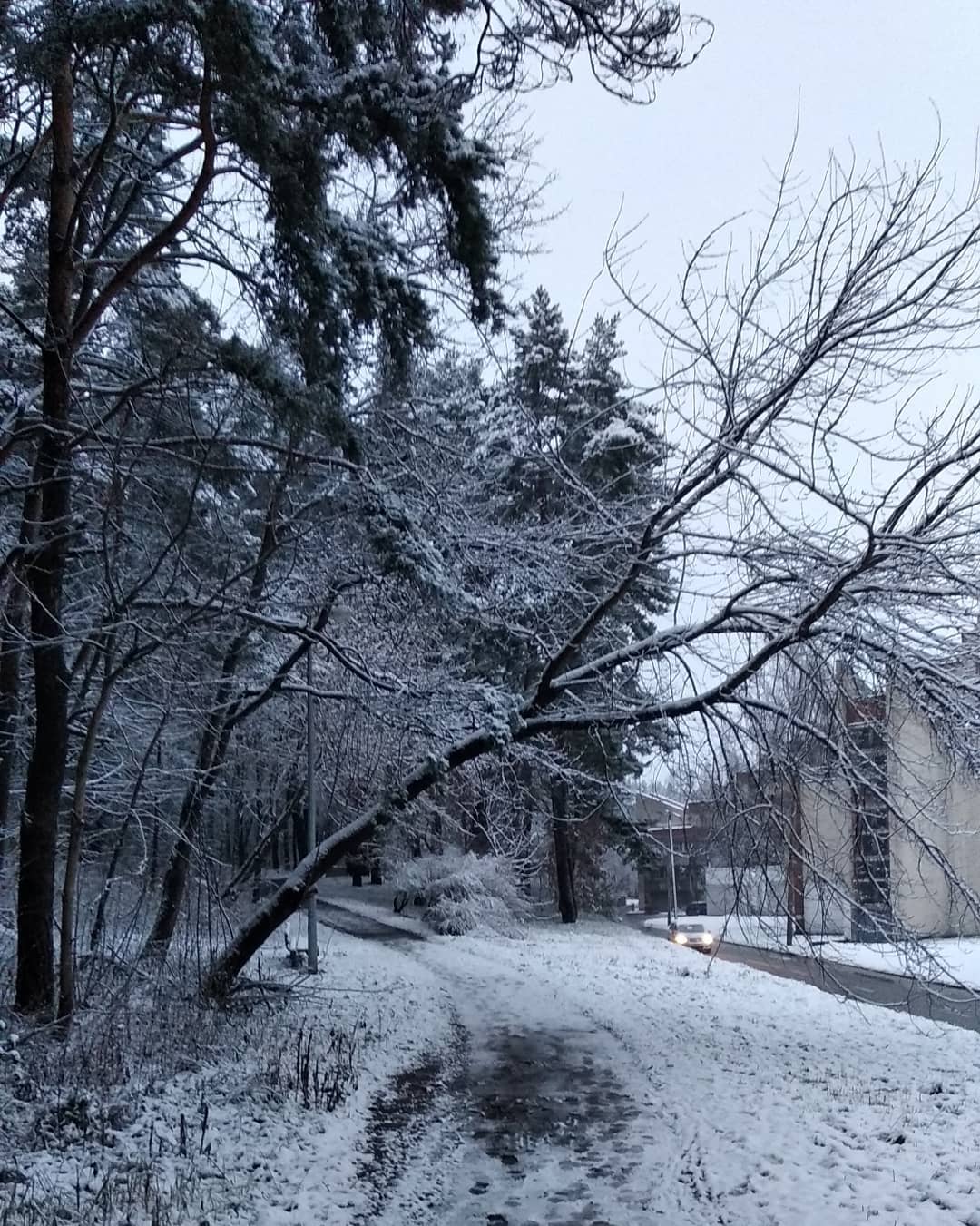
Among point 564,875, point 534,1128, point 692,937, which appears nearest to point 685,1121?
point 534,1128

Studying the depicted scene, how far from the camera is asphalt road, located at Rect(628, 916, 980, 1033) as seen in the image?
9398mm

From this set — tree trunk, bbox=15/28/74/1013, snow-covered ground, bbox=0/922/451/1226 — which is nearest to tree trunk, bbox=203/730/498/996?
snow-covered ground, bbox=0/922/451/1226

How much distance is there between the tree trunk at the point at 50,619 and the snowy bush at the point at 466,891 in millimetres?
19054

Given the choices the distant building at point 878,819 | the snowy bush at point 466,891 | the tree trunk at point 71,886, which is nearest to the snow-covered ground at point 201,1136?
the tree trunk at point 71,886

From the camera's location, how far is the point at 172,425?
10.8m

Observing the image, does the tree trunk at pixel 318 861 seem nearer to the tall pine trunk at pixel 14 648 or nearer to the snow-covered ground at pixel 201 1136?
the snow-covered ground at pixel 201 1136

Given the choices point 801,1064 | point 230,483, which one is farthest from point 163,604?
point 801,1064

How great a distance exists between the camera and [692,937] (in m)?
27.8

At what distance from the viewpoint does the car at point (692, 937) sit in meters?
27.4

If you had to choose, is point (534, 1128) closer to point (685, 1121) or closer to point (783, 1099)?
point (685, 1121)

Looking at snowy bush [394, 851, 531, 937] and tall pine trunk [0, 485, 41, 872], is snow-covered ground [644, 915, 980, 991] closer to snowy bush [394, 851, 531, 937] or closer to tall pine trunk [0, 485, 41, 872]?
tall pine trunk [0, 485, 41, 872]

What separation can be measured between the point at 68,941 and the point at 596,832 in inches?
984

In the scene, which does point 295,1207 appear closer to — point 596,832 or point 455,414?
point 455,414

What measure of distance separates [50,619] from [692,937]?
22.2 meters
